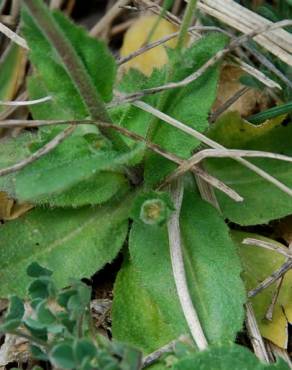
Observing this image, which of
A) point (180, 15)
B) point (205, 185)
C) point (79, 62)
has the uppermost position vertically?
point (79, 62)

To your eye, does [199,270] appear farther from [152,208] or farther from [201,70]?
[201,70]

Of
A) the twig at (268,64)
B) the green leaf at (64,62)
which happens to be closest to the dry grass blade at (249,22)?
the twig at (268,64)

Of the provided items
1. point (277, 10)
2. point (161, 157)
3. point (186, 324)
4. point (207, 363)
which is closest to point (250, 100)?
point (277, 10)

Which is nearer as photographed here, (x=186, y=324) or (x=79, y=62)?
(x=79, y=62)

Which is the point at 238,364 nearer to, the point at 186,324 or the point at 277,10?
the point at 186,324

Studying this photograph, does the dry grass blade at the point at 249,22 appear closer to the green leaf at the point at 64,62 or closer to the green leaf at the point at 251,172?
the green leaf at the point at 251,172

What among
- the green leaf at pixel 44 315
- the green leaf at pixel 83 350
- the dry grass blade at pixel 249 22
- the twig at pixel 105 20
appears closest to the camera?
the green leaf at pixel 83 350
